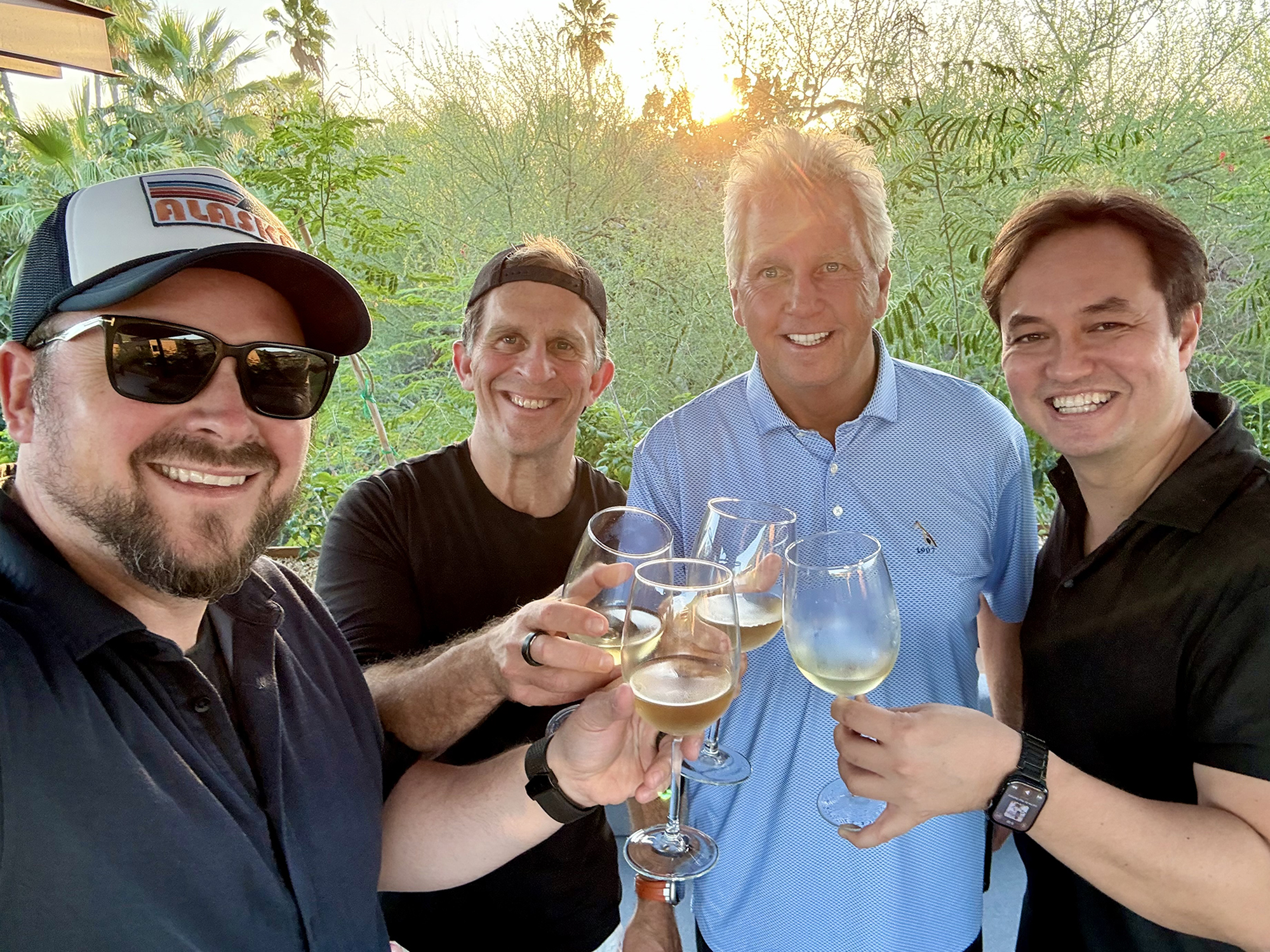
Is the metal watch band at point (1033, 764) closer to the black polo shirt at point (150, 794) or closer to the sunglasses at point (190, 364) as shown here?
the black polo shirt at point (150, 794)

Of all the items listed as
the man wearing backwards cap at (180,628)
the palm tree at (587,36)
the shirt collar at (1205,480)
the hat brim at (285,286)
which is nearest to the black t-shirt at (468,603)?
the man wearing backwards cap at (180,628)

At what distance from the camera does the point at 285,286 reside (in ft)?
4.07

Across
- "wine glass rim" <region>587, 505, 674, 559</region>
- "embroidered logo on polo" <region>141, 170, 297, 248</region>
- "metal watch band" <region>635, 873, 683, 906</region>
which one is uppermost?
"embroidered logo on polo" <region>141, 170, 297, 248</region>

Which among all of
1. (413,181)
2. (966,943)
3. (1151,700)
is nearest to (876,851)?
(966,943)

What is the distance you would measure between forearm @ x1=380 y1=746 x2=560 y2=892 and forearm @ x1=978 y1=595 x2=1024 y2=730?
122 cm

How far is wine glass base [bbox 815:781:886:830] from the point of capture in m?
1.53

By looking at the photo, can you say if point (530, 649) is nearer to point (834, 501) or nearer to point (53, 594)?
point (53, 594)

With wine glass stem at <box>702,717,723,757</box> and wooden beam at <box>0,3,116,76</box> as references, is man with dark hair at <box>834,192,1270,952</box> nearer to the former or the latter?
wine glass stem at <box>702,717,723,757</box>

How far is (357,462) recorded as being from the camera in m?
5.58

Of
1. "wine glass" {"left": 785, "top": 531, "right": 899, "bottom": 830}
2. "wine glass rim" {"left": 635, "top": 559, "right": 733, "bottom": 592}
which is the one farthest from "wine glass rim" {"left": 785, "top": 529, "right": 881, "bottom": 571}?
"wine glass rim" {"left": 635, "top": 559, "right": 733, "bottom": 592}

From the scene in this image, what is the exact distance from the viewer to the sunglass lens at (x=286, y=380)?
1198 mm

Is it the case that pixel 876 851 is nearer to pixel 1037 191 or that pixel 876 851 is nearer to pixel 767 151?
pixel 767 151

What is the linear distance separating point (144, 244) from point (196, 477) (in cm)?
35

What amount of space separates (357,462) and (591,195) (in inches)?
104
